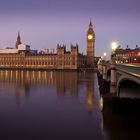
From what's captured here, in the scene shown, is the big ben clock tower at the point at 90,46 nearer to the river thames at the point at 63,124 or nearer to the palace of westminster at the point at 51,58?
the palace of westminster at the point at 51,58

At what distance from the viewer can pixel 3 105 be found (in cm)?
2736

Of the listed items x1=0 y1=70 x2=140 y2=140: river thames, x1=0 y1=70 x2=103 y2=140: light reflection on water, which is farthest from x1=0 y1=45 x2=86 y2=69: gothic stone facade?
x1=0 y1=70 x2=140 y2=140: river thames

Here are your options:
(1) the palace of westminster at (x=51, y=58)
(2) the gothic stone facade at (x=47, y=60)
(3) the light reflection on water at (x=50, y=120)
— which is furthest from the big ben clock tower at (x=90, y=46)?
(3) the light reflection on water at (x=50, y=120)

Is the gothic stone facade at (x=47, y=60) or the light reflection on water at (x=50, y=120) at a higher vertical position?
the gothic stone facade at (x=47, y=60)

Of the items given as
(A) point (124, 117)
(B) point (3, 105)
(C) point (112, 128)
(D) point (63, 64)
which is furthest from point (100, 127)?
(D) point (63, 64)

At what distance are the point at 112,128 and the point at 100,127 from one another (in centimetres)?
98

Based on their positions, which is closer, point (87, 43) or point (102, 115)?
point (102, 115)

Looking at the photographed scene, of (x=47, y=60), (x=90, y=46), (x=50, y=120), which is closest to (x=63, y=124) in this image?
(x=50, y=120)

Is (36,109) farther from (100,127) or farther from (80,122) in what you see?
(100,127)

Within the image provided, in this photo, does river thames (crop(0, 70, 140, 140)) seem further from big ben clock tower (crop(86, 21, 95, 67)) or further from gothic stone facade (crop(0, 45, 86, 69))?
big ben clock tower (crop(86, 21, 95, 67))

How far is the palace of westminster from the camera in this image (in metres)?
131

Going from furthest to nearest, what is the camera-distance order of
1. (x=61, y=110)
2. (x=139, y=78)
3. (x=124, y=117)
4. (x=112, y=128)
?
(x=61, y=110) < (x=124, y=117) < (x=112, y=128) < (x=139, y=78)

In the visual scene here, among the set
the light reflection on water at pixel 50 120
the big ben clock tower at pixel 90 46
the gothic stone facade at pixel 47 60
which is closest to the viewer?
the light reflection on water at pixel 50 120

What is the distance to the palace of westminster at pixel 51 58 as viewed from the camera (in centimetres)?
Answer: 13112
